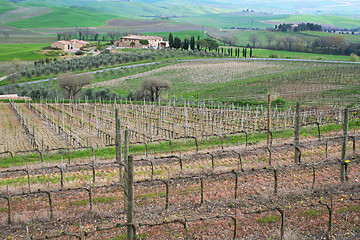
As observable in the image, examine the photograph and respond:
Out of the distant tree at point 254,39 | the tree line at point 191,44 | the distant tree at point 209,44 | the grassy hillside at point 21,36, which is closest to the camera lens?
the tree line at point 191,44

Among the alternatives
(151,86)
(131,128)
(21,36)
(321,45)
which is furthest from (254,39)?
(131,128)

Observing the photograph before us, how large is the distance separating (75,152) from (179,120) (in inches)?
437

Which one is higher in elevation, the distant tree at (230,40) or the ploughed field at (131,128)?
the distant tree at (230,40)

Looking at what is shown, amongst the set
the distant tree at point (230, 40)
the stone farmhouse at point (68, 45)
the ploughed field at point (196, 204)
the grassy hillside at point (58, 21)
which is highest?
the grassy hillside at point (58, 21)

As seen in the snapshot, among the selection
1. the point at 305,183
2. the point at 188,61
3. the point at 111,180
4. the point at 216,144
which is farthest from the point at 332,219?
the point at 188,61

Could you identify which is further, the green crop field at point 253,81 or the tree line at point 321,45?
the tree line at point 321,45

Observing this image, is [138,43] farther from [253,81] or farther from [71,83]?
[253,81]

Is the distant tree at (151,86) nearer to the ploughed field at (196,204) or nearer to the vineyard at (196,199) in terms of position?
the vineyard at (196,199)

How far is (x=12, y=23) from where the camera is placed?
175 meters

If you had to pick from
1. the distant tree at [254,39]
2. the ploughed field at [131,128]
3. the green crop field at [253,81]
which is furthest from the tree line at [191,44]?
the ploughed field at [131,128]

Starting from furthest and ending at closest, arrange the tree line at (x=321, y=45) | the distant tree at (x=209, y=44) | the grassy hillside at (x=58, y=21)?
1. the grassy hillside at (x=58, y=21)
2. the distant tree at (x=209, y=44)
3. the tree line at (x=321, y=45)

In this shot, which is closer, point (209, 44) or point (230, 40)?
point (209, 44)

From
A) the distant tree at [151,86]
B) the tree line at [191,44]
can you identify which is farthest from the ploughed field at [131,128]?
the tree line at [191,44]

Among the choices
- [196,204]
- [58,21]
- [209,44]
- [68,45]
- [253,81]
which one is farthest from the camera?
[58,21]
